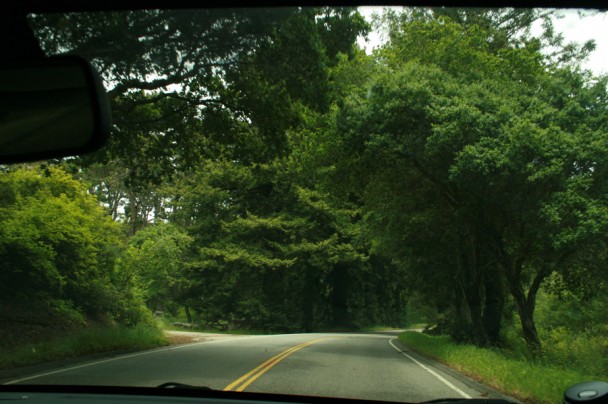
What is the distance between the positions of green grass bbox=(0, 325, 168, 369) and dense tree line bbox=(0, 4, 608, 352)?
153 cm

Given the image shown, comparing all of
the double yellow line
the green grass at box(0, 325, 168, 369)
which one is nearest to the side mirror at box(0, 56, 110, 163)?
the double yellow line

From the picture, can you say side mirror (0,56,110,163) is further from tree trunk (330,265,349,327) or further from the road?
tree trunk (330,265,349,327)

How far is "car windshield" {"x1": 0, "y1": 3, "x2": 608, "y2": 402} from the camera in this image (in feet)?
33.6

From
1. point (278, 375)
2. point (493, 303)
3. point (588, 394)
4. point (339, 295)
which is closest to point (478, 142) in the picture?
point (278, 375)

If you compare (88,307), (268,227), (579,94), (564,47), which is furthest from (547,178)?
(88,307)

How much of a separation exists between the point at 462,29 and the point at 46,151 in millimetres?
14285

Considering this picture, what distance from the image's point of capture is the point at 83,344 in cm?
1430

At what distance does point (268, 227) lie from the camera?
51.5 ft

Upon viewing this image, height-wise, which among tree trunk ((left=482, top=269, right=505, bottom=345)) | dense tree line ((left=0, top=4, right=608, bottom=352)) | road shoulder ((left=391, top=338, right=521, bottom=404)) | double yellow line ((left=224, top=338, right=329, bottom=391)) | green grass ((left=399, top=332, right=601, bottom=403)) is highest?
dense tree line ((left=0, top=4, right=608, bottom=352))

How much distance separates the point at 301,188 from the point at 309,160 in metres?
1.09

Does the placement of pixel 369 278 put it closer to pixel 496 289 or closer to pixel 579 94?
pixel 496 289

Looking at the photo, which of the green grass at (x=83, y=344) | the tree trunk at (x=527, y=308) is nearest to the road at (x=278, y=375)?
the green grass at (x=83, y=344)

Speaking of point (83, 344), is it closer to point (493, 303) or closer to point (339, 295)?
point (493, 303)

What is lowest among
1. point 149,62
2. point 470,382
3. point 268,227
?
point 470,382
